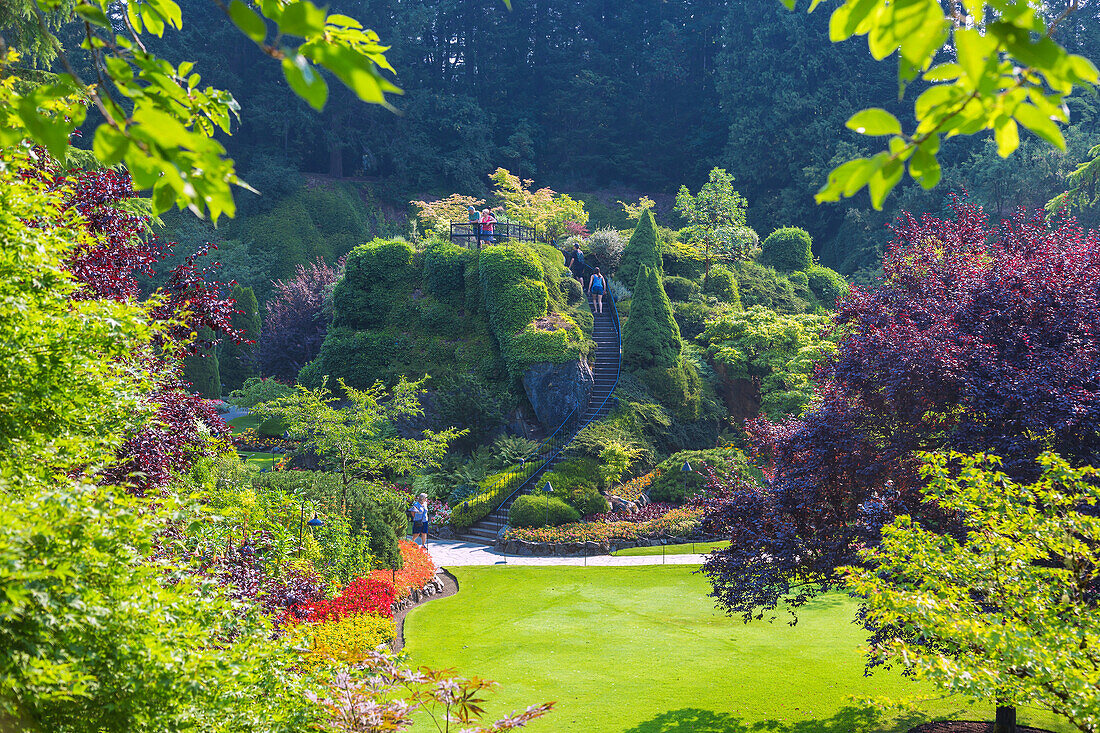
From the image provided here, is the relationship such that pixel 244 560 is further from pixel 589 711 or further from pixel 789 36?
Answer: pixel 789 36

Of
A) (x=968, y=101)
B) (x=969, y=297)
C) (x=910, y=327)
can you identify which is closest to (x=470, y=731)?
(x=968, y=101)

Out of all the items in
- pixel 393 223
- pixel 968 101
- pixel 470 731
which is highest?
pixel 393 223

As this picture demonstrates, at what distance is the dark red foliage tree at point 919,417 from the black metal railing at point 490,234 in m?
16.0

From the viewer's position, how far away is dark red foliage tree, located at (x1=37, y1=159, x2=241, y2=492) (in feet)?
21.0

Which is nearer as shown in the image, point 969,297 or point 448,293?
point 969,297

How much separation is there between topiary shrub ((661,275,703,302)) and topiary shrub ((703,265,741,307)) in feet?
3.37

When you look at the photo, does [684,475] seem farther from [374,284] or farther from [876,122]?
[876,122]

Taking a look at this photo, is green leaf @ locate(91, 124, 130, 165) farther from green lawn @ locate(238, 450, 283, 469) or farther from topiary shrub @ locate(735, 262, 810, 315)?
topiary shrub @ locate(735, 262, 810, 315)

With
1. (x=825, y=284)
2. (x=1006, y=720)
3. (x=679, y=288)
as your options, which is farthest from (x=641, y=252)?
(x=1006, y=720)

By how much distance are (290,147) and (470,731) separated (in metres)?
42.8

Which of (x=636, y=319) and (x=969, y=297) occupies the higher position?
(x=636, y=319)

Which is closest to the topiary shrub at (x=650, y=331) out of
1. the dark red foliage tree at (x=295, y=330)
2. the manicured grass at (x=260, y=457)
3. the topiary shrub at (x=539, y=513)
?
the topiary shrub at (x=539, y=513)

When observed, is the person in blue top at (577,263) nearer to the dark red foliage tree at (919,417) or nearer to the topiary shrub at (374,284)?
the topiary shrub at (374,284)

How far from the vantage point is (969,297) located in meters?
7.83
